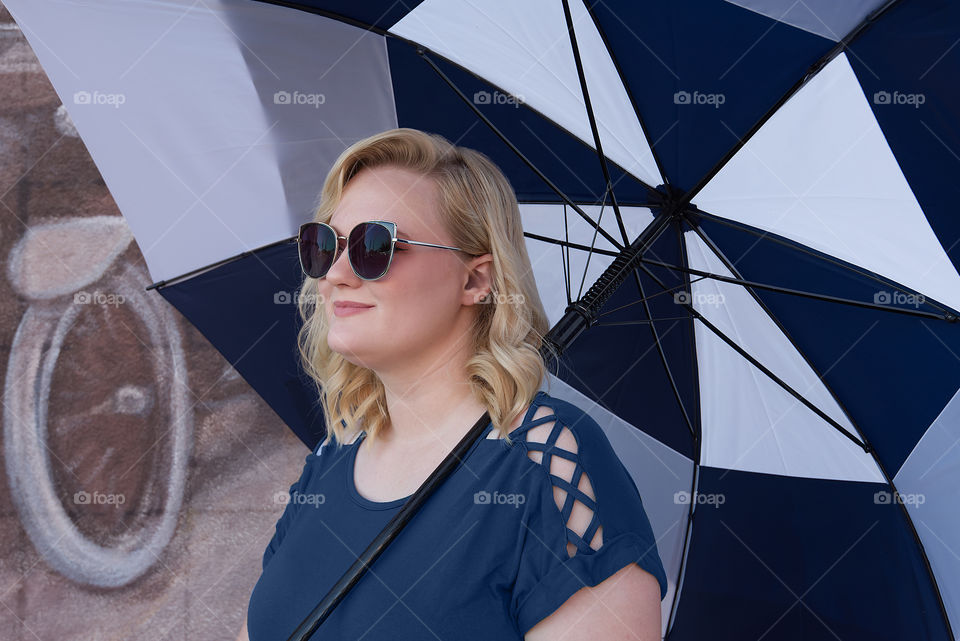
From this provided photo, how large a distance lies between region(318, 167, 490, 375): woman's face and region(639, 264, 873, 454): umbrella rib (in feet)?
2.44

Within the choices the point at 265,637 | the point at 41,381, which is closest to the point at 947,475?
the point at 265,637

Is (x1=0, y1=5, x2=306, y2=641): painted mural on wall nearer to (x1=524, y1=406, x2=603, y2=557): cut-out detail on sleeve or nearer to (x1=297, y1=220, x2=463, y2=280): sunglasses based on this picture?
(x1=297, y1=220, x2=463, y2=280): sunglasses

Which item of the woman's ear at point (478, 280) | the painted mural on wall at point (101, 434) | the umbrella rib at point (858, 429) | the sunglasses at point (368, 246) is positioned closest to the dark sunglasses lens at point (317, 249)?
the sunglasses at point (368, 246)

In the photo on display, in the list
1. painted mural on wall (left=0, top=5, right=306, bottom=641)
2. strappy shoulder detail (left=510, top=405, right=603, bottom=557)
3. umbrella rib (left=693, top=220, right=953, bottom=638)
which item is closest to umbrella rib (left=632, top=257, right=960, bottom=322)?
umbrella rib (left=693, top=220, right=953, bottom=638)

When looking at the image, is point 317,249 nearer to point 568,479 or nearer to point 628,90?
point 568,479

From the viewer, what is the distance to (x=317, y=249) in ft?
4.68

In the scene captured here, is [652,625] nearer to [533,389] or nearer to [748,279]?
[533,389]

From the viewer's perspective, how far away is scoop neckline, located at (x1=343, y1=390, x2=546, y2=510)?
1.23 m

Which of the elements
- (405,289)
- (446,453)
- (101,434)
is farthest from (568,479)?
(101,434)

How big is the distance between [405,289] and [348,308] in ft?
0.37

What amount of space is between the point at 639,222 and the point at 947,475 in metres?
0.93

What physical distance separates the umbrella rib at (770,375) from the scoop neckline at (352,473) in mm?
842

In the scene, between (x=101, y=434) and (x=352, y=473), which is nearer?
(x=352, y=473)

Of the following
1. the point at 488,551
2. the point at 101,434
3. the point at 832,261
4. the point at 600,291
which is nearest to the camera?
the point at 488,551
